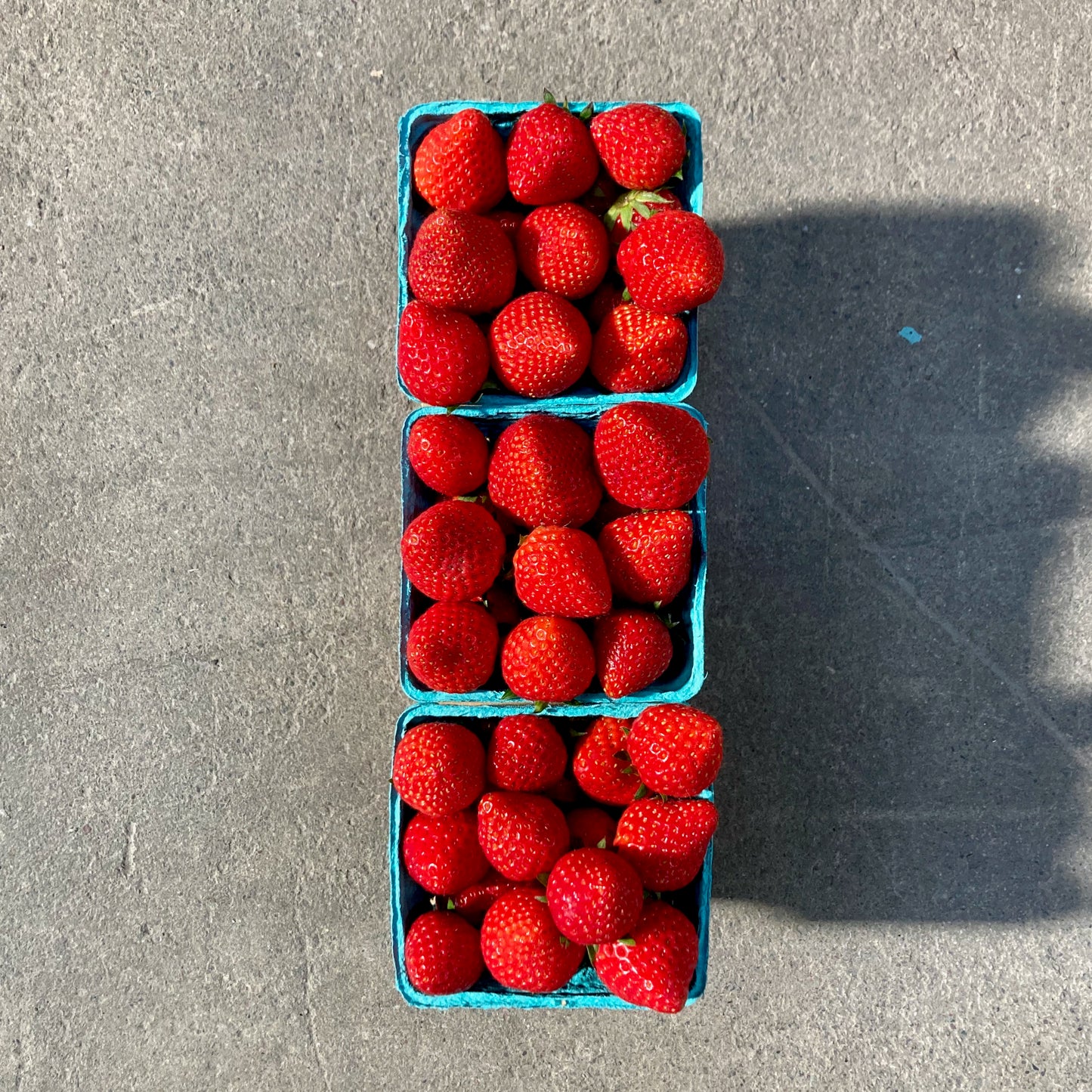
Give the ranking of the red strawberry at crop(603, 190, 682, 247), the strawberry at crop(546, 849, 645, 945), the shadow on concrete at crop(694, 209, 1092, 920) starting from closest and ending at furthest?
the strawberry at crop(546, 849, 645, 945) → the red strawberry at crop(603, 190, 682, 247) → the shadow on concrete at crop(694, 209, 1092, 920)

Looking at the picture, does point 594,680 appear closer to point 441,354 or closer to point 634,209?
point 441,354

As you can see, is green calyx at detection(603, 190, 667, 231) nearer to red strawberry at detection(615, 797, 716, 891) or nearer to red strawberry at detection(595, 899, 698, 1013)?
red strawberry at detection(615, 797, 716, 891)

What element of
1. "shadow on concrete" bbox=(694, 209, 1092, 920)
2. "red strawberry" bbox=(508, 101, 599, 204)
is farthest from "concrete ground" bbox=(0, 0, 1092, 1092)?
"red strawberry" bbox=(508, 101, 599, 204)

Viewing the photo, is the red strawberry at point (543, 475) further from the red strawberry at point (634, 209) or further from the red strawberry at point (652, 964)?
the red strawberry at point (652, 964)

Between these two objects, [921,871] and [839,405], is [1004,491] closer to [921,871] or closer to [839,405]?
[839,405]

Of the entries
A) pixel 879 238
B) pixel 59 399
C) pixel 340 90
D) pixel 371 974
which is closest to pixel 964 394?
pixel 879 238

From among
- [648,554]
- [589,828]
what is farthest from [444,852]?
[648,554]
